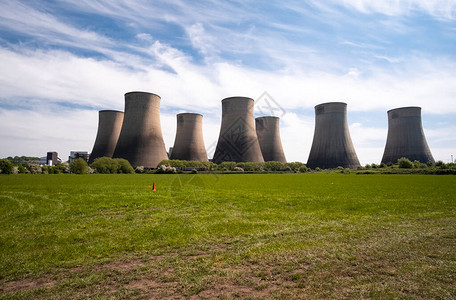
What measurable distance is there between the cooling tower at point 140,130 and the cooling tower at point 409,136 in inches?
1131

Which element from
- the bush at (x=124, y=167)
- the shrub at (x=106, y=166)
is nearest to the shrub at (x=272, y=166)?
the bush at (x=124, y=167)

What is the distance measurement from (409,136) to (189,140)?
26622mm

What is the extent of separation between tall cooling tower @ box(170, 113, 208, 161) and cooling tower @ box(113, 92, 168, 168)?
3861mm

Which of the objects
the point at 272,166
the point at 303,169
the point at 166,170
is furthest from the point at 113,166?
the point at 303,169

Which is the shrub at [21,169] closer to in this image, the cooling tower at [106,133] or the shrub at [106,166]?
the shrub at [106,166]

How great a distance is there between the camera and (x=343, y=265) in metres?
2.54

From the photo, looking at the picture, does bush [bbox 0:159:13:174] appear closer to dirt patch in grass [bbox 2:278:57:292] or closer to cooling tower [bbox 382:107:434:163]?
dirt patch in grass [bbox 2:278:57:292]

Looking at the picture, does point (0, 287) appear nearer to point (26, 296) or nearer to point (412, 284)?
point (26, 296)

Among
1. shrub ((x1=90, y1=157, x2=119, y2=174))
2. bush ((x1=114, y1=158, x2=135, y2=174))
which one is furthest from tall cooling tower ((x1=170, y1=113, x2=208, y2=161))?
shrub ((x1=90, y1=157, x2=119, y2=174))

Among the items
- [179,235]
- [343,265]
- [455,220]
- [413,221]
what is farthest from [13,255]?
[455,220]

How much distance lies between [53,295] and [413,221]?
4.98 meters

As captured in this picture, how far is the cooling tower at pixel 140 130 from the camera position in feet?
92.9

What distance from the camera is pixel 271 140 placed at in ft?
135

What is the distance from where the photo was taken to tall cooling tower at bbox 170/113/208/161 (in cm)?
3306
